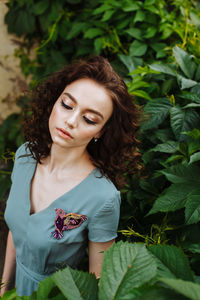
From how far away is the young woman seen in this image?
960mm

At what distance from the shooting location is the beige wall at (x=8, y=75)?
215 cm

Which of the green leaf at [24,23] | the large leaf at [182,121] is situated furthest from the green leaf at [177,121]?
the green leaf at [24,23]

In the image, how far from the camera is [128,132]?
1.12m

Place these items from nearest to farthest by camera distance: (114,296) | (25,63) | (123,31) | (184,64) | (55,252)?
(114,296), (55,252), (184,64), (123,31), (25,63)

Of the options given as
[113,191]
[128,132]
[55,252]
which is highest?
[128,132]

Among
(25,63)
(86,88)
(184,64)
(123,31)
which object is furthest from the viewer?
(25,63)

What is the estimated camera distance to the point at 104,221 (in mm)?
1008

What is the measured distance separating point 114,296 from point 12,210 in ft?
2.70

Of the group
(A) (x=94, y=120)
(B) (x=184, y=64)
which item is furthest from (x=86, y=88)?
(B) (x=184, y=64)

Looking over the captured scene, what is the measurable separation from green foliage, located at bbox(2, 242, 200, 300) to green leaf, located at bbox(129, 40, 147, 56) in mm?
1158

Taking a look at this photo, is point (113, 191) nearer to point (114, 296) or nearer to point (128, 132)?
point (128, 132)

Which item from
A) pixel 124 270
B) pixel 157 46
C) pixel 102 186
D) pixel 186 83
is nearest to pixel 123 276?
pixel 124 270

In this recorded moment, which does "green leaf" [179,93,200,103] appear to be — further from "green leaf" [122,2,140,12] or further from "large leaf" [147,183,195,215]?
"green leaf" [122,2,140,12]

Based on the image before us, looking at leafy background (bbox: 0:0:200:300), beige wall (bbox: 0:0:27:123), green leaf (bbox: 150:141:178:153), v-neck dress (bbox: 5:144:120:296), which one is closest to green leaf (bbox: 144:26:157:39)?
leafy background (bbox: 0:0:200:300)
